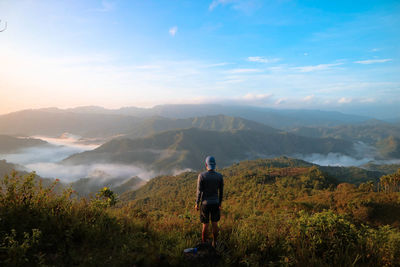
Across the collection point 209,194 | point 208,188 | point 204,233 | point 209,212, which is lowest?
point 204,233

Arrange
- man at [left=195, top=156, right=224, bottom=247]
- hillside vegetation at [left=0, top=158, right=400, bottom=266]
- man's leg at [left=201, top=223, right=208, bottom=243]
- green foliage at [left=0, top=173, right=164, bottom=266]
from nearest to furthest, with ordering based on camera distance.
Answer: green foliage at [left=0, top=173, right=164, bottom=266] → hillside vegetation at [left=0, top=158, right=400, bottom=266] → man's leg at [left=201, top=223, right=208, bottom=243] → man at [left=195, top=156, right=224, bottom=247]

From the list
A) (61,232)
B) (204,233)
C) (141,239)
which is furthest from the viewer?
(204,233)

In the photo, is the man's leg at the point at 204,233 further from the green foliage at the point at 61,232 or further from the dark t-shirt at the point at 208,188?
the green foliage at the point at 61,232

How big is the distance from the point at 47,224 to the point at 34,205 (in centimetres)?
71

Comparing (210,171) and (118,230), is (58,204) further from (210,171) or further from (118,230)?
(210,171)

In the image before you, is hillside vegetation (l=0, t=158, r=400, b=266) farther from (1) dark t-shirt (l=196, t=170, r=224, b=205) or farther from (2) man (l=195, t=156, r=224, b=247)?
(1) dark t-shirt (l=196, t=170, r=224, b=205)

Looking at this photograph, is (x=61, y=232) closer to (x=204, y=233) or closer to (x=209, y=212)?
(x=204, y=233)

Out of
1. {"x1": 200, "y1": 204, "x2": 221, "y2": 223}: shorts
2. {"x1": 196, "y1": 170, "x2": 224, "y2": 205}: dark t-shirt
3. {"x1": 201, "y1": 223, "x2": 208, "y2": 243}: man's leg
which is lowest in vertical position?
{"x1": 201, "y1": 223, "x2": 208, "y2": 243}: man's leg

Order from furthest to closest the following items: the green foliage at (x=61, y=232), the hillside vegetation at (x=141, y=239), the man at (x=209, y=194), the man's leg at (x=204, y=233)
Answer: the man at (x=209, y=194), the man's leg at (x=204, y=233), the hillside vegetation at (x=141, y=239), the green foliage at (x=61, y=232)

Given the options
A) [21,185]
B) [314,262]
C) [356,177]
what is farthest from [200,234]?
[356,177]

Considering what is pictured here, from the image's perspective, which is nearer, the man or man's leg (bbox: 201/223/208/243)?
man's leg (bbox: 201/223/208/243)

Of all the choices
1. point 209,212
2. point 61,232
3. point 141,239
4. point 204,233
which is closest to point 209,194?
point 209,212

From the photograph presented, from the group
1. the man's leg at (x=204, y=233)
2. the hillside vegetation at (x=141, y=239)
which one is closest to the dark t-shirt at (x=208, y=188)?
the man's leg at (x=204, y=233)

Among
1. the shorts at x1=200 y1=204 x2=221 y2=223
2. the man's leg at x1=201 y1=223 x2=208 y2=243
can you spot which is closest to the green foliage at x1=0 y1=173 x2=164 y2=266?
the man's leg at x1=201 y1=223 x2=208 y2=243
